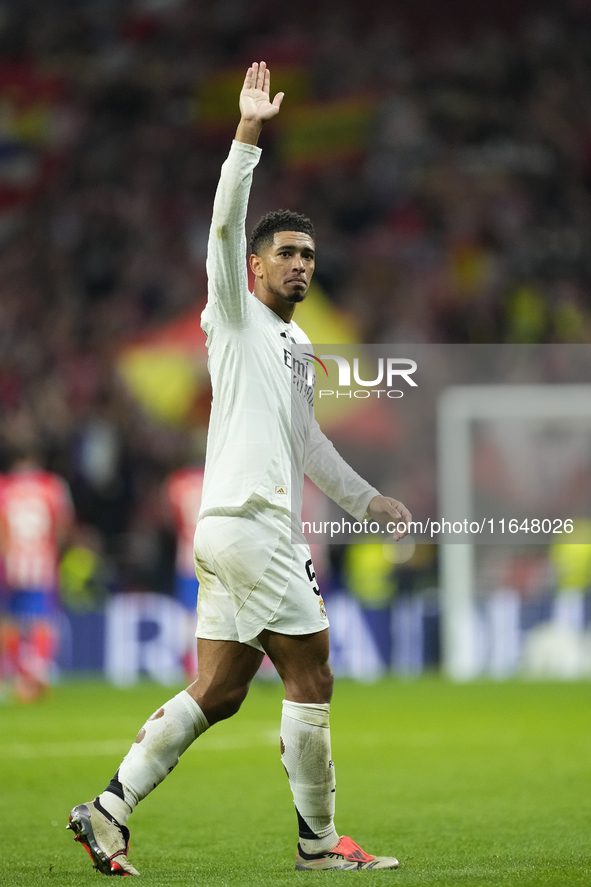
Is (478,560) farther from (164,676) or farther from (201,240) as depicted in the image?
(201,240)

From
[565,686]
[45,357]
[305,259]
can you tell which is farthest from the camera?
[45,357]

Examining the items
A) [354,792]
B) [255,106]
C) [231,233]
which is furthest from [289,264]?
[354,792]

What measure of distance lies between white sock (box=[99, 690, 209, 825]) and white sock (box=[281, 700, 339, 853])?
0.26 metres

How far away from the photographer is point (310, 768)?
12.8ft

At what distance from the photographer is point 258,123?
3664mm

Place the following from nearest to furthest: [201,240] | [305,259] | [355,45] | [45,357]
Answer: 1. [305,259]
2. [45,357]
3. [201,240]
4. [355,45]

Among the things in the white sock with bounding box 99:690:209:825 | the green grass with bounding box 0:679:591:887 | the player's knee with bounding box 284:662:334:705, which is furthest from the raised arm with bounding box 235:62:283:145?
the green grass with bounding box 0:679:591:887

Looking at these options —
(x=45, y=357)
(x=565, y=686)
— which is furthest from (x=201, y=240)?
(x=565, y=686)

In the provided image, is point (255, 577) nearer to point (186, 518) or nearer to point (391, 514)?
point (391, 514)

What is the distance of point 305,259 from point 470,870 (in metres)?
1.80

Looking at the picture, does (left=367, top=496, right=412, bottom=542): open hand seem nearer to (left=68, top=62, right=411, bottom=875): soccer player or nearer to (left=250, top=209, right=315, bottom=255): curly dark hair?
(left=68, top=62, right=411, bottom=875): soccer player

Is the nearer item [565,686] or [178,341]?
[565,686]

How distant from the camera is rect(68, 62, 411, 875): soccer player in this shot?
12.5ft

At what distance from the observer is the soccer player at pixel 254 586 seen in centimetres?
381
